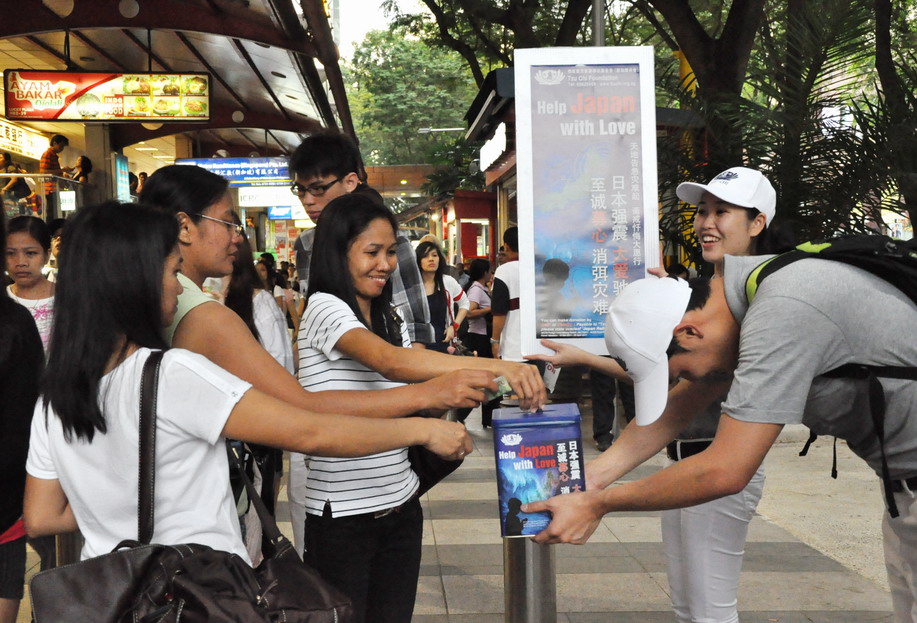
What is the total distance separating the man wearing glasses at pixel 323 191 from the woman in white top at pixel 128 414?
163cm

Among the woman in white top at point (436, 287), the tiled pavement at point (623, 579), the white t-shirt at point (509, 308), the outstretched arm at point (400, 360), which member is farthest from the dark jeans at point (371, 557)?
the woman in white top at point (436, 287)

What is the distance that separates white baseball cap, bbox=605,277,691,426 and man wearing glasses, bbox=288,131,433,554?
152cm

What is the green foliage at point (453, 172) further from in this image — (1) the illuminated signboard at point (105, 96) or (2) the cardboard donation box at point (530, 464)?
(2) the cardboard donation box at point (530, 464)

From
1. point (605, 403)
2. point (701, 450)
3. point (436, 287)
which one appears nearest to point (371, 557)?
point (701, 450)

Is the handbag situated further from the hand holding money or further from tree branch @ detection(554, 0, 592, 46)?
tree branch @ detection(554, 0, 592, 46)

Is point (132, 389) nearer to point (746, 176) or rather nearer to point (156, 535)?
point (156, 535)

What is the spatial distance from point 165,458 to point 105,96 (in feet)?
32.2

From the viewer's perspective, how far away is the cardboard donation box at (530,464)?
238cm

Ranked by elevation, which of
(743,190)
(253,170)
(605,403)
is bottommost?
(605,403)

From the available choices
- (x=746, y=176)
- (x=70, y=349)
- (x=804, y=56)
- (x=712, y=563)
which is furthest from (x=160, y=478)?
(x=804, y=56)

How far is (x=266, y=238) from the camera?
35062 mm

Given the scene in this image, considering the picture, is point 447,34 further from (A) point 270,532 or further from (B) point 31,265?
(A) point 270,532

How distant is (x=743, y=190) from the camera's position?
359 centimetres

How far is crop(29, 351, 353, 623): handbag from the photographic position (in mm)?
1810
